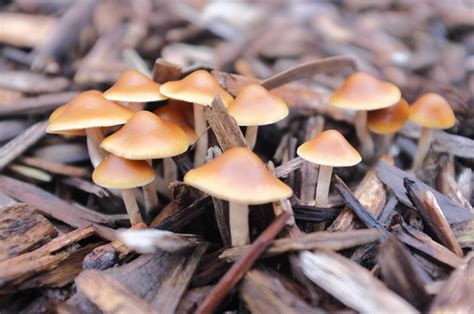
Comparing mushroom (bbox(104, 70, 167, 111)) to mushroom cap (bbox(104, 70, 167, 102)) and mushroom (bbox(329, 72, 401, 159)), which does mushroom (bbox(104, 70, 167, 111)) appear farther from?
mushroom (bbox(329, 72, 401, 159))

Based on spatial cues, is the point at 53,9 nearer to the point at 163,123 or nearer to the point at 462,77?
the point at 163,123

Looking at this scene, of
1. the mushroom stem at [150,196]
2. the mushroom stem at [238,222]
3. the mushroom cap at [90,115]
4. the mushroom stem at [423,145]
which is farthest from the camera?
the mushroom stem at [423,145]

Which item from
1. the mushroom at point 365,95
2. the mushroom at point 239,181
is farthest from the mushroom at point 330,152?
the mushroom at point 365,95

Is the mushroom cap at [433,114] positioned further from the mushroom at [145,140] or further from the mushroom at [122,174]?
the mushroom at [122,174]

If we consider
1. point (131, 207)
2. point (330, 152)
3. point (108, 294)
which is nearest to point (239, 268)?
point (108, 294)

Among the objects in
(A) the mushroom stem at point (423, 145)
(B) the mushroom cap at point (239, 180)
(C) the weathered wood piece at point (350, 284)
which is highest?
(B) the mushroom cap at point (239, 180)

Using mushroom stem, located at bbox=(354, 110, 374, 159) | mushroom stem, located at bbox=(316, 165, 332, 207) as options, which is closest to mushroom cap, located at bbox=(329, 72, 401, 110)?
mushroom stem, located at bbox=(354, 110, 374, 159)

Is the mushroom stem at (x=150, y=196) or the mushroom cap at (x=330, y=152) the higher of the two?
the mushroom cap at (x=330, y=152)
